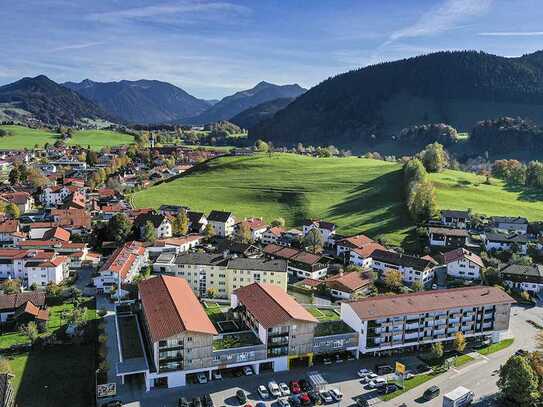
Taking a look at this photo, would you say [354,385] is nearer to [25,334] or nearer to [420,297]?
[420,297]

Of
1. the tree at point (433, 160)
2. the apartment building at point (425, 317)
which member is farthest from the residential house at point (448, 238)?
the tree at point (433, 160)

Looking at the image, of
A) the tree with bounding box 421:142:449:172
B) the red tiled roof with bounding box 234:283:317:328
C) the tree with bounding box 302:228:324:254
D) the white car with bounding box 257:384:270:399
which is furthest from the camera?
the tree with bounding box 421:142:449:172

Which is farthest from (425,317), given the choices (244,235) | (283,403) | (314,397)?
(244,235)

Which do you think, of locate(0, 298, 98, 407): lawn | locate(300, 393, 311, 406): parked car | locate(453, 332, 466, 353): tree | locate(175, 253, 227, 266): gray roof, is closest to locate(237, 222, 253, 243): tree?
locate(175, 253, 227, 266): gray roof

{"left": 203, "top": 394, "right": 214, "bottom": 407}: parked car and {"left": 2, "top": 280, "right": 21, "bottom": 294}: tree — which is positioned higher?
{"left": 2, "top": 280, "right": 21, "bottom": 294}: tree

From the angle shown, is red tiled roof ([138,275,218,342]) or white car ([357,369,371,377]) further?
white car ([357,369,371,377])

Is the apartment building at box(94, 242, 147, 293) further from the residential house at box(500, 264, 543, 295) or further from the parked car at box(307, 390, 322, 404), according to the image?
the residential house at box(500, 264, 543, 295)

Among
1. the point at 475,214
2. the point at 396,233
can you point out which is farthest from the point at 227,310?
the point at 475,214
